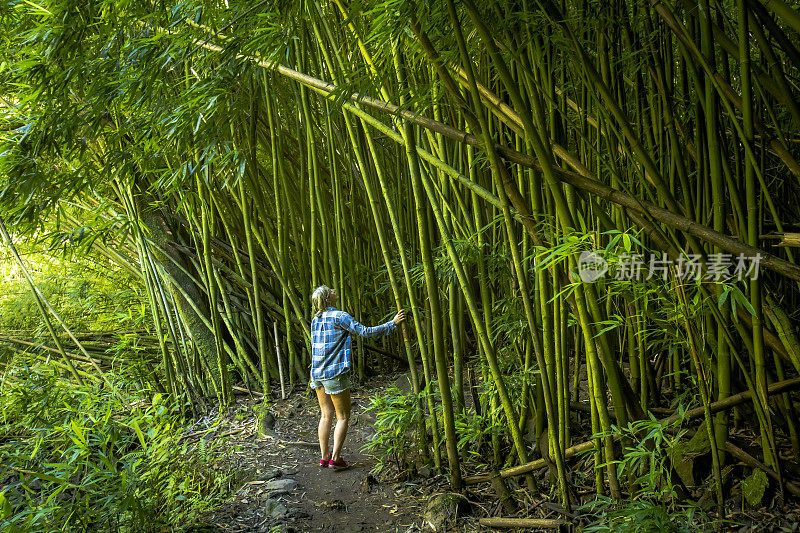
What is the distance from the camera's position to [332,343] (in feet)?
8.71

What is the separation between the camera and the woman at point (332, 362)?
2.63 m

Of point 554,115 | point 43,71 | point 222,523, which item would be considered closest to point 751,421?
point 554,115

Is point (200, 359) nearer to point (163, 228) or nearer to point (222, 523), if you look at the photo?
point (163, 228)

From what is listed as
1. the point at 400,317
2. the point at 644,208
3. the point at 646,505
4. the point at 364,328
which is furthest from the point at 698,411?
the point at 364,328

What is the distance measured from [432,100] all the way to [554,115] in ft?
1.29

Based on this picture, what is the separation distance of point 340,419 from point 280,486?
1.25 ft

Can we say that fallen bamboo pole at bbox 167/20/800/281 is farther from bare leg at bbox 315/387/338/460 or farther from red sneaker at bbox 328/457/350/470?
red sneaker at bbox 328/457/350/470

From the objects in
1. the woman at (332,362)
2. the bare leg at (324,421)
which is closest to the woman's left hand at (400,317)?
the woman at (332,362)

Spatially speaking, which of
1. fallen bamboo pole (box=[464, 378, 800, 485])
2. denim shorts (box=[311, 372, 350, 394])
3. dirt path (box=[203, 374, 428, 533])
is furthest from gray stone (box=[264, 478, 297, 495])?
fallen bamboo pole (box=[464, 378, 800, 485])

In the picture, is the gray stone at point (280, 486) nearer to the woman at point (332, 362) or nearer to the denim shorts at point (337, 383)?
the woman at point (332, 362)

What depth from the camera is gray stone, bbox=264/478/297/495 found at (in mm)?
2516

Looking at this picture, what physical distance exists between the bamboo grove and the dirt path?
261mm

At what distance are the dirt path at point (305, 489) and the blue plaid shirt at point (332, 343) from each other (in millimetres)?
322

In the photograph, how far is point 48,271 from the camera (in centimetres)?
507
